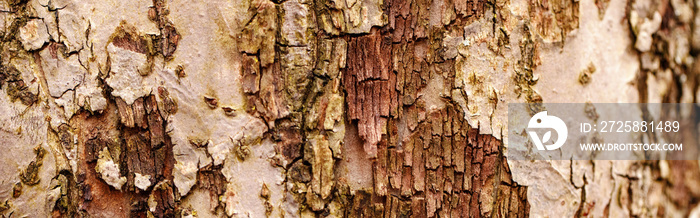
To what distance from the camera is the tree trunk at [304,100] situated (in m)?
0.96

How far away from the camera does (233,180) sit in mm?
978

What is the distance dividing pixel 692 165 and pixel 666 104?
0.24 m

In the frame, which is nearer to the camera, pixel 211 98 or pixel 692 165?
pixel 211 98

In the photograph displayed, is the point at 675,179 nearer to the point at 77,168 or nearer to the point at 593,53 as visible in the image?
the point at 593,53

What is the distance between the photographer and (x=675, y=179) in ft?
3.56

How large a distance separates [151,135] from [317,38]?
0.51 meters

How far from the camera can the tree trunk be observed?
96 cm

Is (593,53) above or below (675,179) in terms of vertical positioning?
above

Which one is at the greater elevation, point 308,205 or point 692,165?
point 692,165

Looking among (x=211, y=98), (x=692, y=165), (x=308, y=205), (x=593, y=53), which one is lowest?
(x=308, y=205)

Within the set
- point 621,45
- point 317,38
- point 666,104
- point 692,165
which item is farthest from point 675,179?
point 317,38

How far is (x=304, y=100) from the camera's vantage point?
3.17 ft

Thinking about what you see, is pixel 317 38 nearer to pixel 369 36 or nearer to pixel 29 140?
pixel 369 36

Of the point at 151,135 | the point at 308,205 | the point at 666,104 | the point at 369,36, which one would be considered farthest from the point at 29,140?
the point at 666,104
